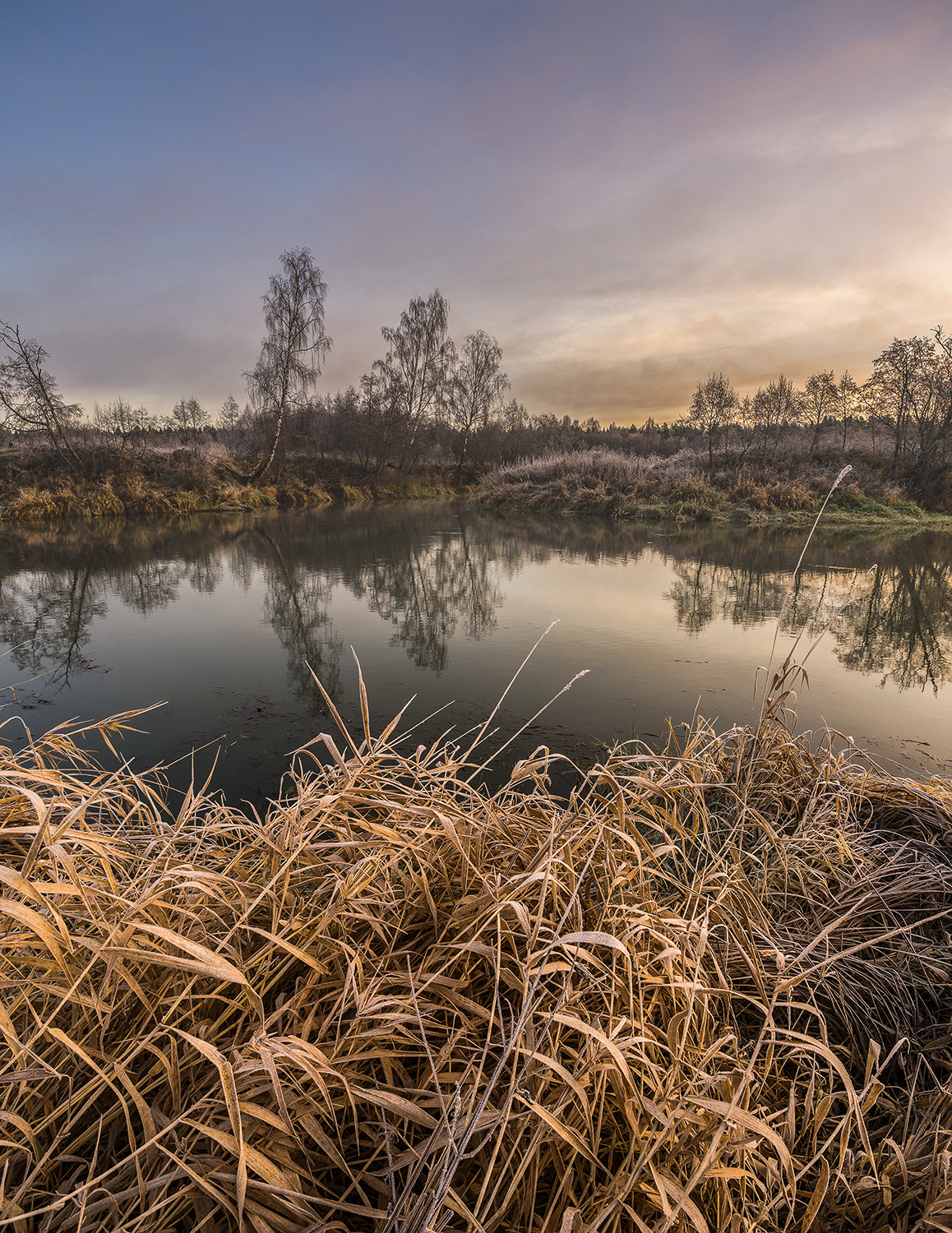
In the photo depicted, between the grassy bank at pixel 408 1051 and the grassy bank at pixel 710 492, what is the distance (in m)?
17.8

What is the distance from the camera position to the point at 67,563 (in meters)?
9.12

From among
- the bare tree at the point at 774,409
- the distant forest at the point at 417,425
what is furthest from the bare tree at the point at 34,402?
the bare tree at the point at 774,409

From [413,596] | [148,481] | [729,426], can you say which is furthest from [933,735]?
[729,426]

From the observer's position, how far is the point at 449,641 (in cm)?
527

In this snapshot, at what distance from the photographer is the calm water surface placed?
3.54 metres

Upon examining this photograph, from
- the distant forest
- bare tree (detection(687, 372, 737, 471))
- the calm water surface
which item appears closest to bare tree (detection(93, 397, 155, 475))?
the distant forest

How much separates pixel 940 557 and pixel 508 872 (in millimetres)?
12998

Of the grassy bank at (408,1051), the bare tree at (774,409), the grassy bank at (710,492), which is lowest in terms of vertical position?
the grassy bank at (408,1051)

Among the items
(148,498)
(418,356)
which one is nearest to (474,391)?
(418,356)

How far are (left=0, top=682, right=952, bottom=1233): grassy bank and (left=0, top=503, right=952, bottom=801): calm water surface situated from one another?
2.04 metres

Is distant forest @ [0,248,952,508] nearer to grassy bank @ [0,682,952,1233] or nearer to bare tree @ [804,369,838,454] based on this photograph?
bare tree @ [804,369,838,454]

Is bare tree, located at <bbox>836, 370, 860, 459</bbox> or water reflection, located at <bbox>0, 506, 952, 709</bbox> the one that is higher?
bare tree, located at <bbox>836, 370, 860, 459</bbox>

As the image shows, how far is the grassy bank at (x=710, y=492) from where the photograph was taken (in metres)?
17.8

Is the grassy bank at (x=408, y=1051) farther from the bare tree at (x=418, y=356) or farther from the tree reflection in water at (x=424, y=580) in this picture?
the bare tree at (x=418, y=356)
